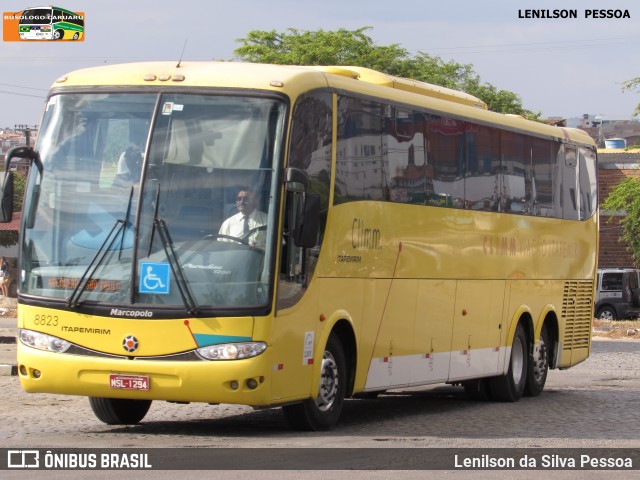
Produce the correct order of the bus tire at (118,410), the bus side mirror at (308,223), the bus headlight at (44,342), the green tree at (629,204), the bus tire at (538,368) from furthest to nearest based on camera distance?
the green tree at (629,204) < the bus tire at (538,368) < the bus tire at (118,410) < the bus headlight at (44,342) < the bus side mirror at (308,223)

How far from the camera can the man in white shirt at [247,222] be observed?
12078 mm

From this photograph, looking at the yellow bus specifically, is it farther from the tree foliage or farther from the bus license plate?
the tree foliage

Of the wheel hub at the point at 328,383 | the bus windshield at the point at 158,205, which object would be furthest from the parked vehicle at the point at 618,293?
the bus windshield at the point at 158,205

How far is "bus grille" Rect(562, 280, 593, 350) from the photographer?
2134 centimetres

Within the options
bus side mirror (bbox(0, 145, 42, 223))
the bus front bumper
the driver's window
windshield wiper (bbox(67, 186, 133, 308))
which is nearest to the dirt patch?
the driver's window

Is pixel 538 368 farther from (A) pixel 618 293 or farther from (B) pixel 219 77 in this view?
(A) pixel 618 293

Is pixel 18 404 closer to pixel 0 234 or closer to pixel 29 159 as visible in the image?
pixel 29 159

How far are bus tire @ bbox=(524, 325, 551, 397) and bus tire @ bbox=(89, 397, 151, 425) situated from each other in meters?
7.61

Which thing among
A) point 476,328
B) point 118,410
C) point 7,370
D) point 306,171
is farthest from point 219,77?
point 7,370

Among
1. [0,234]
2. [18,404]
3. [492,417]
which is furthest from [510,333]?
[0,234]

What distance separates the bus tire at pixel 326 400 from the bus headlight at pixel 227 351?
1.29 metres

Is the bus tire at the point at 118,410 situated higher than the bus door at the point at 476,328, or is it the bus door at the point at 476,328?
the bus door at the point at 476,328

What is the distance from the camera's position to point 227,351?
1194cm

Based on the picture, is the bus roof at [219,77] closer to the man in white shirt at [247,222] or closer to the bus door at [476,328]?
the man in white shirt at [247,222]
